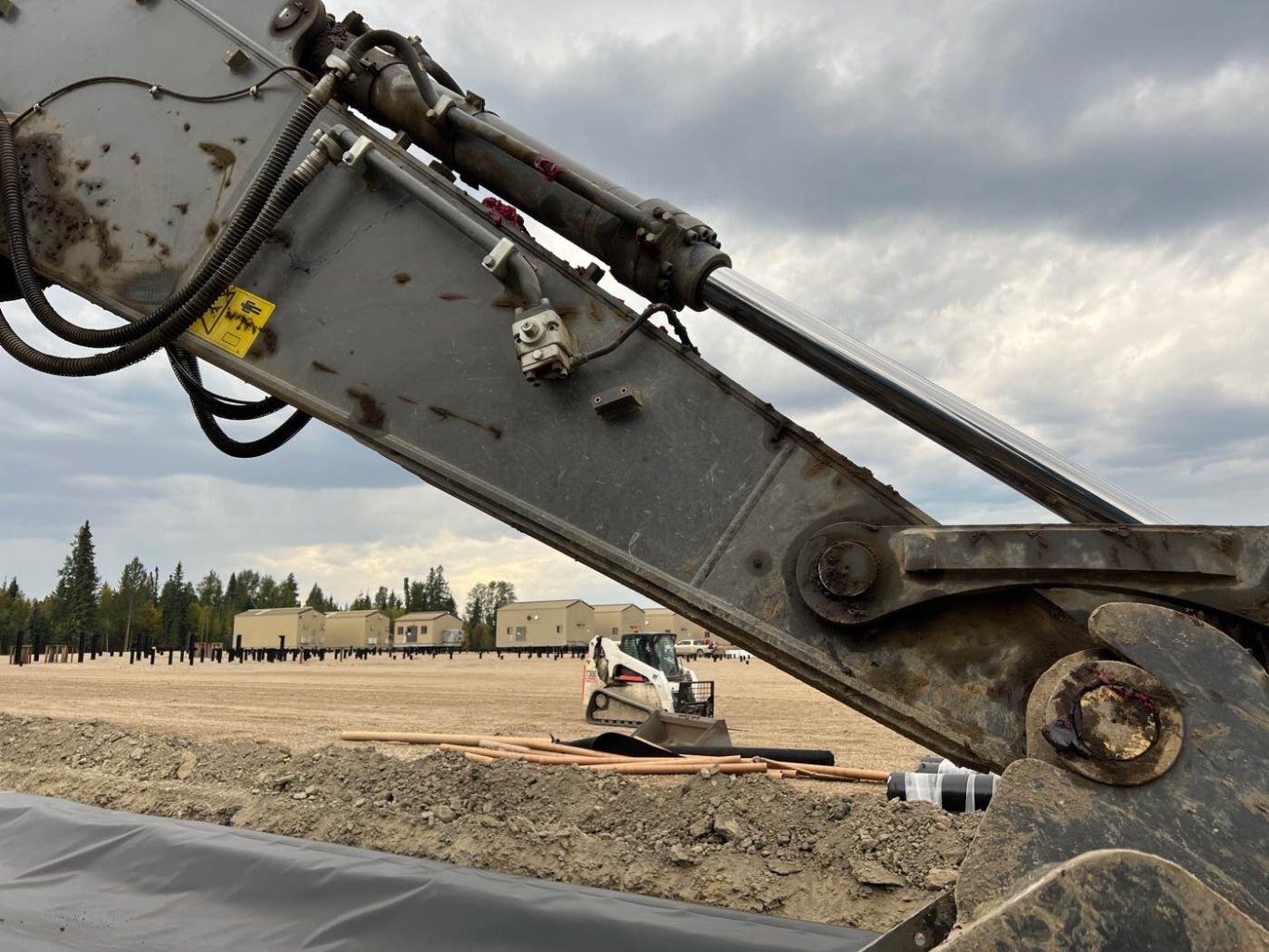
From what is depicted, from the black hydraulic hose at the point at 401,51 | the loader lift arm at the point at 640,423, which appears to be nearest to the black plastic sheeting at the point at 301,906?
the loader lift arm at the point at 640,423

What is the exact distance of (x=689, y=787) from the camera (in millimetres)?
5316

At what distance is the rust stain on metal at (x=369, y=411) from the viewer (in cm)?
247

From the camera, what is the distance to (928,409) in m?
2.18

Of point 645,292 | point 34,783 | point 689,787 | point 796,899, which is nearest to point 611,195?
point 645,292

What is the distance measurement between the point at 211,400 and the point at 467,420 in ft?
4.85

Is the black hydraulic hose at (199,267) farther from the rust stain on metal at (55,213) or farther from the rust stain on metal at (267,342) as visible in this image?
the rust stain on metal at (267,342)

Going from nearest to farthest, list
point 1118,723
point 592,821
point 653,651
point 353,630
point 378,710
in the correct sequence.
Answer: point 1118,723 → point 592,821 → point 653,651 → point 378,710 → point 353,630

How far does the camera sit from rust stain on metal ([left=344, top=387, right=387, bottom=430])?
2.47m

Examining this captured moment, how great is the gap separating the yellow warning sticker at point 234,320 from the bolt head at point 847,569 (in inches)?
70.6

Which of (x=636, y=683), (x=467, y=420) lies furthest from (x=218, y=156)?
(x=636, y=683)

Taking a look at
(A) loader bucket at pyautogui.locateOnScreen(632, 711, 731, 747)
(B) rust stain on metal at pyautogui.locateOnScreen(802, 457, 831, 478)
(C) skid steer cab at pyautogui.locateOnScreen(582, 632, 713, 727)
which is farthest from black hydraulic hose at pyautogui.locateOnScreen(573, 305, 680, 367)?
(C) skid steer cab at pyautogui.locateOnScreen(582, 632, 713, 727)

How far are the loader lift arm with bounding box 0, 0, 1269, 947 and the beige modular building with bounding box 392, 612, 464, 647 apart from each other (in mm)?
75338

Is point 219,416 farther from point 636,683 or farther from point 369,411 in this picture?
point 636,683

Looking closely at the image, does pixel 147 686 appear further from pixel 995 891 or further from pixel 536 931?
pixel 995 891
